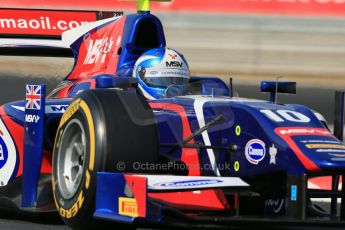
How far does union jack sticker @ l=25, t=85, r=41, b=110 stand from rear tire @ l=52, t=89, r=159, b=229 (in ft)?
2.42

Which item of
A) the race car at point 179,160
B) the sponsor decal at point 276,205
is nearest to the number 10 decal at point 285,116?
the race car at point 179,160

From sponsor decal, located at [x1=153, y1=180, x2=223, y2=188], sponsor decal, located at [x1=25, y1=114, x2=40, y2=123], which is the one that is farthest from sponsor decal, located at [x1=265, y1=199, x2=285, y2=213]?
sponsor decal, located at [x1=25, y1=114, x2=40, y2=123]

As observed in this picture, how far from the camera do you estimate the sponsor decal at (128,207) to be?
4.82m

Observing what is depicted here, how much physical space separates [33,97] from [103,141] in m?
1.31

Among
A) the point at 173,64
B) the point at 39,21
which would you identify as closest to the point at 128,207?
the point at 173,64

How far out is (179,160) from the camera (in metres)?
5.65

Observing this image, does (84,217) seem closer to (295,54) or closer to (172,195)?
(172,195)

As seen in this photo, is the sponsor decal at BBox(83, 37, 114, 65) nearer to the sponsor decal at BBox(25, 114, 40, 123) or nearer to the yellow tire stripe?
the sponsor decal at BBox(25, 114, 40, 123)

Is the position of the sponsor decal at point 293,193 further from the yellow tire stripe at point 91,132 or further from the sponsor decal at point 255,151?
the yellow tire stripe at point 91,132

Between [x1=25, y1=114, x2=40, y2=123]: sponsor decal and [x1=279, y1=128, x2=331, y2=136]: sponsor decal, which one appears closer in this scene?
[x1=279, y1=128, x2=331, y2=136]: sponsor decal

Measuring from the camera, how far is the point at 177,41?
12.2m

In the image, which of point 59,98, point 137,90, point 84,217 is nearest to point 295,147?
point 84,217

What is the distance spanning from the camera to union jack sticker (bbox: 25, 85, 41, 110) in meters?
6.28

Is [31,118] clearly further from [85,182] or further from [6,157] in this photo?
[85,182]
